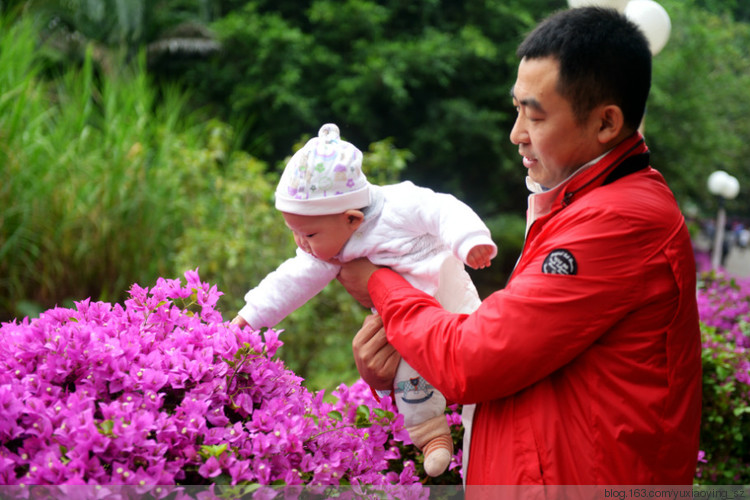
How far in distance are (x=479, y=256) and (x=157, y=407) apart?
815 mm

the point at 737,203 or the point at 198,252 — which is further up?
the point at 198,252

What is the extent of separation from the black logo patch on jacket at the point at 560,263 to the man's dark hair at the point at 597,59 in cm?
28

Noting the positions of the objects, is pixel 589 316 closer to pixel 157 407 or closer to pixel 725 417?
pixel 157 407

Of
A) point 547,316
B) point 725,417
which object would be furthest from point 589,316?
point 725,417

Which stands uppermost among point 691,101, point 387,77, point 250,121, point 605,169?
point 605,169


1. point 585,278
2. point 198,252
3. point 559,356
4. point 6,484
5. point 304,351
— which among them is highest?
point 585,278

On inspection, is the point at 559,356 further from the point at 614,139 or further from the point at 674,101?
the point at 674,101

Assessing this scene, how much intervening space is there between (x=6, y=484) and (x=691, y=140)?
17624 millimetres

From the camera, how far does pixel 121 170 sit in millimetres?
5660

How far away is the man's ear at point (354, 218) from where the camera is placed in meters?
1.73

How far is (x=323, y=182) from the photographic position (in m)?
1.69

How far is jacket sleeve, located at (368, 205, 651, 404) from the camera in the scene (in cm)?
127

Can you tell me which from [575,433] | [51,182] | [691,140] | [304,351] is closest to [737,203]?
[691,140]

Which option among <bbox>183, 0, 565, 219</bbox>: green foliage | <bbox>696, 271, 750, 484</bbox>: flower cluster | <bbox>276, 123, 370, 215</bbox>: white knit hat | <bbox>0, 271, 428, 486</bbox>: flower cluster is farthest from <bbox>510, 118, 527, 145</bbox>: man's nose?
<bbox>183, 0, 565, 219</bbox>: green foliage
